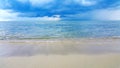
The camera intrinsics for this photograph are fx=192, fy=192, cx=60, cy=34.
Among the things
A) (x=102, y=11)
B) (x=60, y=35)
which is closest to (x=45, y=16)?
(x=60, y=35)

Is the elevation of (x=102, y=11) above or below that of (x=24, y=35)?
above

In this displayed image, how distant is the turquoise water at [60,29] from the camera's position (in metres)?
5.78

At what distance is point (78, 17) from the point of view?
5.94 meters

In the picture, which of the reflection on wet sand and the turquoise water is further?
the turquoise water

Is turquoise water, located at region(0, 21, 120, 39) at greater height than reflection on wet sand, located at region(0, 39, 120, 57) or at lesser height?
greater

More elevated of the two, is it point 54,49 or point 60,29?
point 60,29

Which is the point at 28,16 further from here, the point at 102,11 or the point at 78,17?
the point at 102,11

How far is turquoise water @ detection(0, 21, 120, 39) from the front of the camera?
5777mm

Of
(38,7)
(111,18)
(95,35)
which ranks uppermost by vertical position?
(38,7)

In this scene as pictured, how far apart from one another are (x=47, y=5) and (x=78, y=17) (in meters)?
1.02

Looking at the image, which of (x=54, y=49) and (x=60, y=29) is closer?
(x=54, y=49)

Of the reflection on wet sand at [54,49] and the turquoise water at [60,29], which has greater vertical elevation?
the turquoise water at [60,29]

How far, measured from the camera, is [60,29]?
5926 millimetres

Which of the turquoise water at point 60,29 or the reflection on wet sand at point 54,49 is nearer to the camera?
the reflection on wet sand at point 54,49
